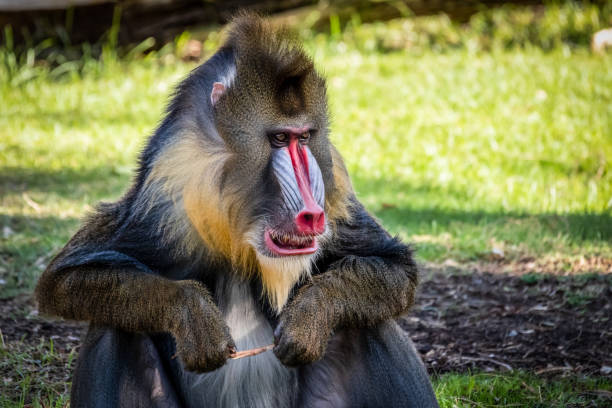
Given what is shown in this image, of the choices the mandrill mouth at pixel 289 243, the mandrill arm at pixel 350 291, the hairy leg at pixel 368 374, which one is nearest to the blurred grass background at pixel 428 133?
the hairy leg at pixel 368 374

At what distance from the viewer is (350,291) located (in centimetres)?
323

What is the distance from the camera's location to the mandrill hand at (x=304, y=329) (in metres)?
A: 3.04

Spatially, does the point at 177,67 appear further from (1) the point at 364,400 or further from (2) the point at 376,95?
(1) the point at 364,400

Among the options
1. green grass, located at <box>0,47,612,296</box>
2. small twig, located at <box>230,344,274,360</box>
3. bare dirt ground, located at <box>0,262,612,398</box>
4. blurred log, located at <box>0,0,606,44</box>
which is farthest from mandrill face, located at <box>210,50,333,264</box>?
blurred log, located at <box>0,0,606,44</box>

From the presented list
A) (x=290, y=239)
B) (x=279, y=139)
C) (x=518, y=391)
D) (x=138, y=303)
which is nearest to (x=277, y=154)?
(x=279, y=139)

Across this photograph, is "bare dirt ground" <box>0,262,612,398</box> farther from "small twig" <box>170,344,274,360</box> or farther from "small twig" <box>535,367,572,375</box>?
"small twig" <box>170,344,274,360</box>

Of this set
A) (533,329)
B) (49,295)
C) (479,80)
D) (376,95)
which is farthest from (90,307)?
(479,80)

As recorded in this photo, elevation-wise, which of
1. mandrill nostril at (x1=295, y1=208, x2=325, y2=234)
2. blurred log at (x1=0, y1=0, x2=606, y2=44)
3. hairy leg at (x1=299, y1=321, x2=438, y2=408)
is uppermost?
blurred log at (x1=0, y1=0, x2=606, y2=44)

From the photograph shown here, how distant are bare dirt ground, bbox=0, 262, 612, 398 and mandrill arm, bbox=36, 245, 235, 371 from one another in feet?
3.67

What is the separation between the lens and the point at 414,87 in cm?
955

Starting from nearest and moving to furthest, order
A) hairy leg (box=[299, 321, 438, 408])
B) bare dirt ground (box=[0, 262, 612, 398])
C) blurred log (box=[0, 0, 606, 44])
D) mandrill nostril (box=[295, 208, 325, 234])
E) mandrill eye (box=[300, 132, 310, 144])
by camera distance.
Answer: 1. mandrill nostril (box=[295, 208, 325, 234])
2. mandrill eye (box=[300, 132, 310, 144])
3. hairy leg (box=[299, 321, 438, 408])
4. bare dirt ground (box=[0, 262, 612, 398])
5. blurred log (box=[0, 0, 606, 44])

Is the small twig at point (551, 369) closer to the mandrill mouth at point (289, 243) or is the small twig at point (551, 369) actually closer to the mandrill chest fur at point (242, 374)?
the mandrill chest fur at point (242, 374)

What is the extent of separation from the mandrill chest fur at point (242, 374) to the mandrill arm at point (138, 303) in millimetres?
231

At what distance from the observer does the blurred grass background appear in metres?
5.93
